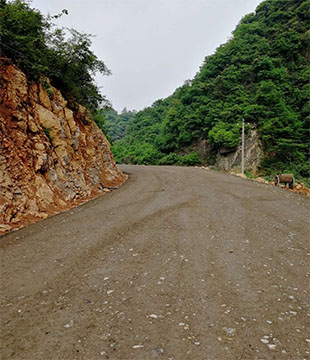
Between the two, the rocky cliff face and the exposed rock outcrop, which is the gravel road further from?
the exposed rock outcrop

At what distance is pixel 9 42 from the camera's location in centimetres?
723

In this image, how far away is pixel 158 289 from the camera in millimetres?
2930

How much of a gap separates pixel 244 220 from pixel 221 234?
1.25 m

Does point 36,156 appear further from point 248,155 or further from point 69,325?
point 248,155

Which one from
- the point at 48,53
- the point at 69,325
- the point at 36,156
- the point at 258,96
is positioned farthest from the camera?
the point at 258,96

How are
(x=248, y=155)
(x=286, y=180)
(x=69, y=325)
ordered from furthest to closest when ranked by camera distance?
(x=248, y=155)
(x=286, y=180)
(x=69, y=325)

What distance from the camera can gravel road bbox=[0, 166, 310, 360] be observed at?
2.08 m

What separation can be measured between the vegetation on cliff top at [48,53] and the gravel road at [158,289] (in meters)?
5.76

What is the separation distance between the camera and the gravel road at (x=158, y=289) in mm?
2080

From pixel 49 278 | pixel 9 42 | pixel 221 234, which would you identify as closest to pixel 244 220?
pixel 221 234

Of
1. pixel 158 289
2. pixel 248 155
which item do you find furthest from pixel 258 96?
pixel 158 289

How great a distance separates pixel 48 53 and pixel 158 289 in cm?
1021

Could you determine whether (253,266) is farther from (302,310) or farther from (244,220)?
Result: (244,220)

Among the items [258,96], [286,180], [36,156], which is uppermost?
[258,96]
